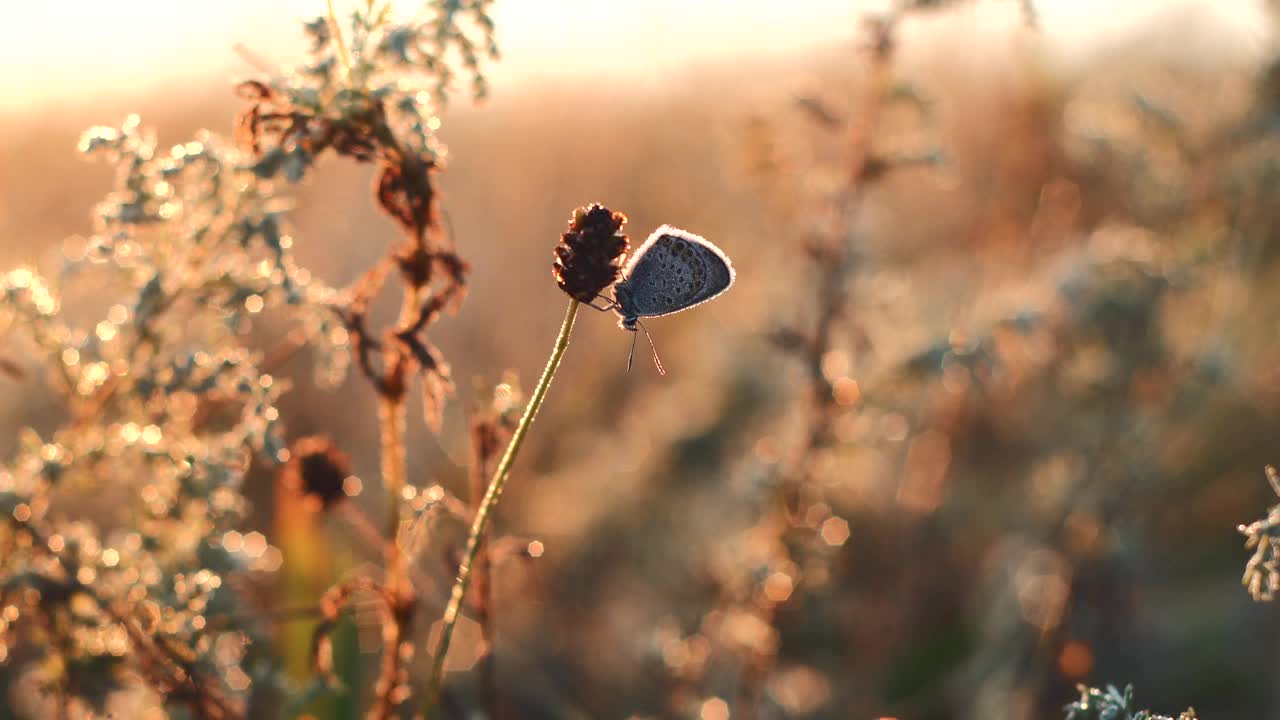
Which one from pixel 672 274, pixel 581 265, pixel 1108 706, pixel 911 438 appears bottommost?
pixel 1108 706

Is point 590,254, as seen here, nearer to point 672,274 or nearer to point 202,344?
point 672,274

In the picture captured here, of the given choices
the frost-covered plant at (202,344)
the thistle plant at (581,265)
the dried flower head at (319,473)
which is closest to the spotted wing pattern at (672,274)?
the thistle plant at (581,265)

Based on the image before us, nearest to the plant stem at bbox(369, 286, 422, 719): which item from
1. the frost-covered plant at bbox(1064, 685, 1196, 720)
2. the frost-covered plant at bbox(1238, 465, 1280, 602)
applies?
the frost-covered plant at bbox(1064, 685, 1196, 720)

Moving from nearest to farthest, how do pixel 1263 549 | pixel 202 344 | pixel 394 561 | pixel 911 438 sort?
1. pixel 1263 549
2. pixel 394 561
3. pixel 202 344
4. pixel 911 438

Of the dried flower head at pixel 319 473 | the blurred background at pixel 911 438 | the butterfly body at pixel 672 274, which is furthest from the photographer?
the blurred background at pixel 911 438

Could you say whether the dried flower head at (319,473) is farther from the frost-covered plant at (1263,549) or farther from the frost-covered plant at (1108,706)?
the frost-covered plant at (1263,549)

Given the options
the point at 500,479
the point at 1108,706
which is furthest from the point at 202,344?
the point at 1108,706

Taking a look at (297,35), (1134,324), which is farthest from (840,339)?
(297,35)
